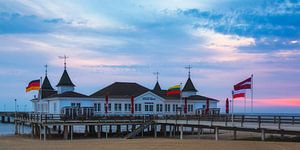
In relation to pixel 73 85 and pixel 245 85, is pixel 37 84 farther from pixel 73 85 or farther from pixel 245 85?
pixel 245 85

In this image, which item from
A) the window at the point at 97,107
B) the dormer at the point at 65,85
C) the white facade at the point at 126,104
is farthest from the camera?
the dormer at the point at 65,85

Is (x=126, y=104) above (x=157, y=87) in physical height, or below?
below

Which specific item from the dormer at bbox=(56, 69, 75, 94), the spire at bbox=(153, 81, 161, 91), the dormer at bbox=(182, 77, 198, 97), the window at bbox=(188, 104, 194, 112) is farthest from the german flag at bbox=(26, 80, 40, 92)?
the spire at bbox=(153, 81, 161, 91)

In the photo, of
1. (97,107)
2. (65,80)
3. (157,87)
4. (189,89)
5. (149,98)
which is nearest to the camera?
(97,107)

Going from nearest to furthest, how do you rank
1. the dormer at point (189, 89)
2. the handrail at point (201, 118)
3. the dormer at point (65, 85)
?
1. the handrail at point (201, 118)
2. the dormer at point (65, 85)
3. the dormer at point (189, 89)

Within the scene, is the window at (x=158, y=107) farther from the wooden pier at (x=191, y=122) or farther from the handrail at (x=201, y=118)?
the handrail at (x=201, y=118)

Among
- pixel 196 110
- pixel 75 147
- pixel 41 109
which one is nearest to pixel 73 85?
pixel 41 109

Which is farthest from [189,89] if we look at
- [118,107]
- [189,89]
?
[118,107]

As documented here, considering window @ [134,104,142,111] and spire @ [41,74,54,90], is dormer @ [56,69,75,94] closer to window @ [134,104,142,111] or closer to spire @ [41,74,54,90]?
spire @ [41,74,54,90]

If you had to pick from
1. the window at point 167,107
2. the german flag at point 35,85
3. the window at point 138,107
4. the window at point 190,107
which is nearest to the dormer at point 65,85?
the window at point 138,107

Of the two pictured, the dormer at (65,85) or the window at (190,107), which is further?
the window at (190,107)

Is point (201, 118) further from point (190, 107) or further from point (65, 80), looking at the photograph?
point (65, 80)

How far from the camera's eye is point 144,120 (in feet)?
174

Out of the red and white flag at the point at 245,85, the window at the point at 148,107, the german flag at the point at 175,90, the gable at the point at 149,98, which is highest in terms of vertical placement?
the red and white flag at the point at 245,85
